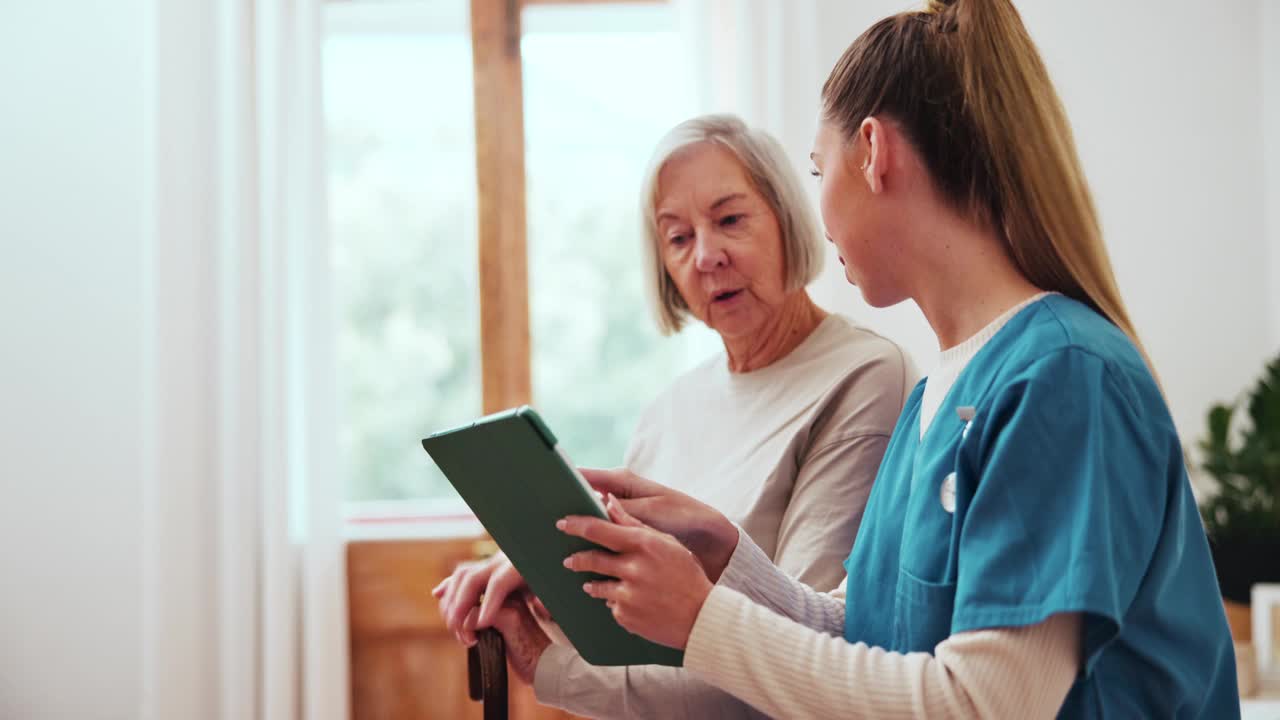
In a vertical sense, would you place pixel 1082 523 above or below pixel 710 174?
below

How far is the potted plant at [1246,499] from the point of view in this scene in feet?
7.53

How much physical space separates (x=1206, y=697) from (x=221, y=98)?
7.69ft

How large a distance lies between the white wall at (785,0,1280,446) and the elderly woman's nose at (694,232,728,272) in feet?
5.14

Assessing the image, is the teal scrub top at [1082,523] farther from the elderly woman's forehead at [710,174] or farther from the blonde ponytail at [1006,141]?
the elderly woman's forehead at [710,174]

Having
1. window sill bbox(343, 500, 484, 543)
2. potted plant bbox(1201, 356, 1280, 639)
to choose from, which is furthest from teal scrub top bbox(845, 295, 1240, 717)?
window sill bbox(343, 500, 484, 543)

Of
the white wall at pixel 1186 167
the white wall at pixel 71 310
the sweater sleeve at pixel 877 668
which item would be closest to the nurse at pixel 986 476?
the sweater sleeve at pixel 877 668

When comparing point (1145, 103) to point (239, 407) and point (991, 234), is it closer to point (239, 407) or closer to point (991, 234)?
point (991, 234)

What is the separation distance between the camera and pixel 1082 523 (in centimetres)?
68

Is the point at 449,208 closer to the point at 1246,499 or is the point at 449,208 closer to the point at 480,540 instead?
the point at 480,540

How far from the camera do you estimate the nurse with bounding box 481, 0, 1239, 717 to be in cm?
70

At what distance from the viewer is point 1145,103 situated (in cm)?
259

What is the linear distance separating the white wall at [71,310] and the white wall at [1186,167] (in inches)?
94.8

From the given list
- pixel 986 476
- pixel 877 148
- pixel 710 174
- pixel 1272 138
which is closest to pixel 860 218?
pixel 877 148

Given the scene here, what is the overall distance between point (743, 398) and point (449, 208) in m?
1.47
